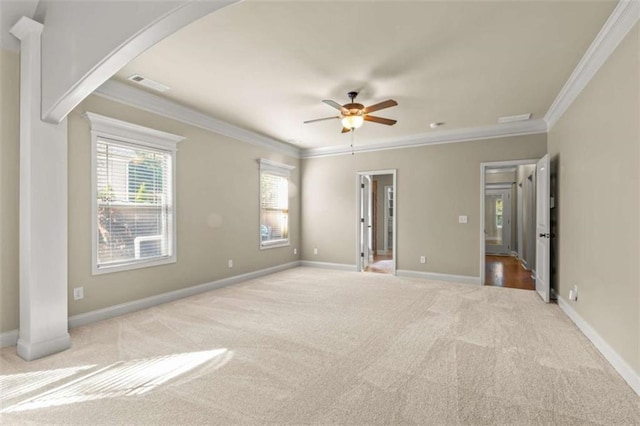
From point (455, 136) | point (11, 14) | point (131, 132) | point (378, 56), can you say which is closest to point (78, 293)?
point (131, 132)

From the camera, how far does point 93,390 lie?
7.02 feet

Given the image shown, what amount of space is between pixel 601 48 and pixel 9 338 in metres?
5.76

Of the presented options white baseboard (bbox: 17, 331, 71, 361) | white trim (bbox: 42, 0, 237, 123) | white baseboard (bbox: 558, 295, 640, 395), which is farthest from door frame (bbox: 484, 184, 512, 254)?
white baseboard (bbox: 17, 331, 71, 361)

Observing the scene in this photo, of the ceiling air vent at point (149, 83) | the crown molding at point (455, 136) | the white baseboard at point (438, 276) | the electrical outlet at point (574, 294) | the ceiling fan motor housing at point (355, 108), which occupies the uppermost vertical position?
the ceiling air vent at point (149, 83)

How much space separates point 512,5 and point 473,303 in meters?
3.46

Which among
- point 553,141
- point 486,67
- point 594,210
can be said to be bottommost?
point 594,210

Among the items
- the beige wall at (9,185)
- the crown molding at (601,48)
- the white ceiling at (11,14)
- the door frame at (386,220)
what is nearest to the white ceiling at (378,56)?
the crown molding at (601,48)

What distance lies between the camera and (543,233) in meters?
4.48

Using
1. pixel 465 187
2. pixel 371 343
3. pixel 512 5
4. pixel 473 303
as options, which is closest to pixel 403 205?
pixel 465 187

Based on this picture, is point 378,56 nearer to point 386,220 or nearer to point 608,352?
point 608,352

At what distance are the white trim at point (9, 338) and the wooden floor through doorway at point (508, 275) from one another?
249 inches

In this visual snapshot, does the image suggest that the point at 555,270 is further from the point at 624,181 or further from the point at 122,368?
the point at 122,368

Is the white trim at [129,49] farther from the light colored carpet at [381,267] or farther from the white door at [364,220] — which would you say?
the light colored carpet at [381,267]

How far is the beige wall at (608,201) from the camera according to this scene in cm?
227
